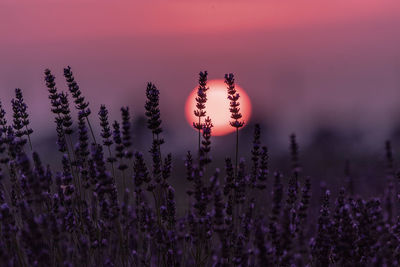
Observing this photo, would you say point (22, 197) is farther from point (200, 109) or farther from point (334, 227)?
point (334, 227)

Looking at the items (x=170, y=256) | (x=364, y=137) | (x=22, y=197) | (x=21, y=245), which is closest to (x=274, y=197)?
(x=170, y=256)

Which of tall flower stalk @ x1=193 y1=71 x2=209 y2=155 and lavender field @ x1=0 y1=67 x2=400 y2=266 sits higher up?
tall flower stalk @ x1=193 y1=71 x2=209 y2=155

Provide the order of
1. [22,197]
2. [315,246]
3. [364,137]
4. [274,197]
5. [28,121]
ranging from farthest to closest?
[364,137] < [28,121] < [22,197] < [315,246] < [274,197]

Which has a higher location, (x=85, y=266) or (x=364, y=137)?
(x=364, y=137)

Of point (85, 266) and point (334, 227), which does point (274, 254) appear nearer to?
point (334, 227)

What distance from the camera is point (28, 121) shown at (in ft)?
18.1

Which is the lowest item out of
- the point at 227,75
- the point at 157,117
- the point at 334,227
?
the point at 334,227

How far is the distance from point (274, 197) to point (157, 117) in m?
1.66

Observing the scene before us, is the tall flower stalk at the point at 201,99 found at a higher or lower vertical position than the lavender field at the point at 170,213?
higher

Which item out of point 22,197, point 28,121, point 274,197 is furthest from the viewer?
point 28,121

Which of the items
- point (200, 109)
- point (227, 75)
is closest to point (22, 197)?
point (200, 109)

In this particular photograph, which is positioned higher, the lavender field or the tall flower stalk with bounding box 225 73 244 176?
the tall flower stalk with bounding box 225 73 244 176

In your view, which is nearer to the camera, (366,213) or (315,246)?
(366,213)

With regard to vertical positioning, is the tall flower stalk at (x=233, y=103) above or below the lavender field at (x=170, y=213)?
above
